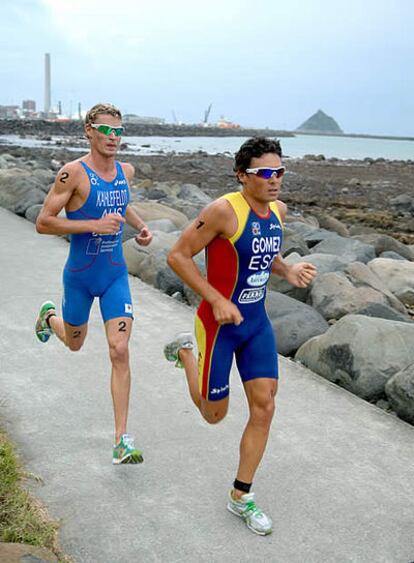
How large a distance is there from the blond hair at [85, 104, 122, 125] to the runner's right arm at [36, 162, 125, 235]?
0.97ft

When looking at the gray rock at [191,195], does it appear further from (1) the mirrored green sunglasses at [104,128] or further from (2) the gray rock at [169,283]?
(1) the mirrored green sunglasses at [104,128]

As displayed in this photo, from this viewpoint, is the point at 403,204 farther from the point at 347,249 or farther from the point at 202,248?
the point at 202,248

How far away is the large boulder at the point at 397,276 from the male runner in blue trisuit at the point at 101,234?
19.4 ft

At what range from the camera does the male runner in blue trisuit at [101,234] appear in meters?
4.50

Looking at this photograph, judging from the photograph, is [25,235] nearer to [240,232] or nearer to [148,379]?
[148,379]

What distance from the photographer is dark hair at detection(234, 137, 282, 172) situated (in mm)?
3723

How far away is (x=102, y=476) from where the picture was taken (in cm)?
426

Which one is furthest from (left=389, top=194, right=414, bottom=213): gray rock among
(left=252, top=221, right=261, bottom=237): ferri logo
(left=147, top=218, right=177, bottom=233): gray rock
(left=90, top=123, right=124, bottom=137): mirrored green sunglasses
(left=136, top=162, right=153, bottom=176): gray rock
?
(left=252, top=221, right=261, bottom=237): ferri logo

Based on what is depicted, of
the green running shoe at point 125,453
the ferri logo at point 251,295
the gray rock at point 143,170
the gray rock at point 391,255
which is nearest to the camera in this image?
the ferri logo at point 251,295

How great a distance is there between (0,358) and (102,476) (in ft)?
7.49

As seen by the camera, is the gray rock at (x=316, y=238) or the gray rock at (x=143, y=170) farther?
the gray rock at (x=143, y=170)

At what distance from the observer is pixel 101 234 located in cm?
461

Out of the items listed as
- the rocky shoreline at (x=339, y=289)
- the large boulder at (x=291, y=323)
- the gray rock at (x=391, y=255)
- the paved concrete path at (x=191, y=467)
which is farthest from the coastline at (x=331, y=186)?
the paved concrete path at (x=191, y=467)

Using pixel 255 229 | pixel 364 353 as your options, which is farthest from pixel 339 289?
pixel 255 229
